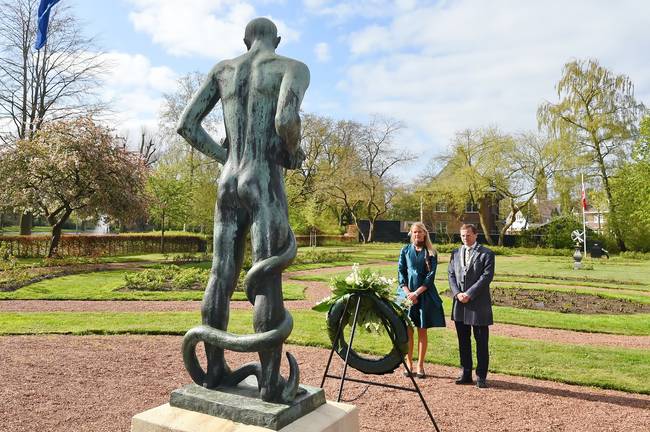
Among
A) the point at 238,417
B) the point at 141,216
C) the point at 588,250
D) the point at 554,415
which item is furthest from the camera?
the point at 588,250

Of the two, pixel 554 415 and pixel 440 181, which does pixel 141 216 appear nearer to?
pixel 554 415

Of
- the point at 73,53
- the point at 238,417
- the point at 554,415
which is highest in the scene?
the point at 73,53

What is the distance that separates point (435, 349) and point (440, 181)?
134 feet

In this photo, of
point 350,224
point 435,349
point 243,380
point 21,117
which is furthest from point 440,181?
point 243,380

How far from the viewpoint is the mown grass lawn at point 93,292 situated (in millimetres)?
12344

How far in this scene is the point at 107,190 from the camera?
70.6 ft

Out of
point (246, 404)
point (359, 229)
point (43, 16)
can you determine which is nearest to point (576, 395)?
point (246, 404)

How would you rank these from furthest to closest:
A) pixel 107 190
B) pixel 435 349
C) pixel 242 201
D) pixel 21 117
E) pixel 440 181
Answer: pixel 440 181 < pixel 21 117 < pixel 107 190 < pixel 435 349 < pixel 242 201

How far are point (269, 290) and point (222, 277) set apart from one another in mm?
395

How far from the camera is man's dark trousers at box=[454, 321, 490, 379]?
18.8 ft

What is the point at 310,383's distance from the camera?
5.66 meters

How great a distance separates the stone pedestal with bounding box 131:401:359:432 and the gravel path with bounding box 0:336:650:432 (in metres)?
1.35

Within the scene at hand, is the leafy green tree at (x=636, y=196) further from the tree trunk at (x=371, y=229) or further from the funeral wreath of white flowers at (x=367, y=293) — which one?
the funeral wreath of white flowers at (x=367, y=293)

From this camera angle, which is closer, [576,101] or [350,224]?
[576,101]
